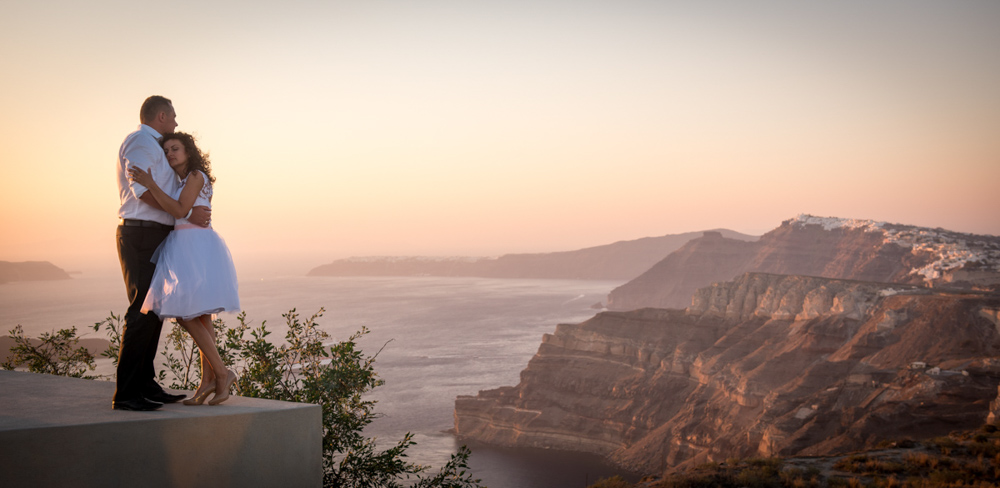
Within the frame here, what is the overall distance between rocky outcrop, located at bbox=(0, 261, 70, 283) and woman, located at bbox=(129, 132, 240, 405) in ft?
265

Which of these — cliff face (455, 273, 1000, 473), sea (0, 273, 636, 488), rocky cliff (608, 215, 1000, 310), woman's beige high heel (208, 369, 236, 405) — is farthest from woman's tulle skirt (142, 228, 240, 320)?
rocky cliff (608, 215, 1000, 310)

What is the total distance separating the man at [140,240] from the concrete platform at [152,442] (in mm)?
179

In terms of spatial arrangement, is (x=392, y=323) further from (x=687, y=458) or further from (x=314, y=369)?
(x=314, y=369)

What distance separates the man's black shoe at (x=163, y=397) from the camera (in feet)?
14.9

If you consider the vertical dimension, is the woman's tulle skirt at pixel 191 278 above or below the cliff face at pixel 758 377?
above

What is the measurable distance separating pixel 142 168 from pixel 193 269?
78 centimetres

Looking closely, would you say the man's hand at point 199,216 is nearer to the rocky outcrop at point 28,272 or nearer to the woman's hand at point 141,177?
the woman's hand at point 141,177

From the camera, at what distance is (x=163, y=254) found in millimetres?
4492

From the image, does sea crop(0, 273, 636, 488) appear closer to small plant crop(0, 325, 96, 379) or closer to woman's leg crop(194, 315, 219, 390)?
small plant crop(0, 325, 96, 379)

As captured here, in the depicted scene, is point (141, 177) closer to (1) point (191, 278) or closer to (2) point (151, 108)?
(2) point (151, 108)

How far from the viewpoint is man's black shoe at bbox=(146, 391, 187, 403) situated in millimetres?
4547

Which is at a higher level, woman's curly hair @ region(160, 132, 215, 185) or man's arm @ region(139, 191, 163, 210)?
woman's curly hair @ region(160, 132, 215, 185)

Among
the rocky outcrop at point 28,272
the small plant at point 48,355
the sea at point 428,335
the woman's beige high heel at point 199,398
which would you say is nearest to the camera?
the woman's beige high heel at point 199,398

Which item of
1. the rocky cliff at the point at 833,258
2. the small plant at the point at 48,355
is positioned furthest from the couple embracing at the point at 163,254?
the rocky cliff at the point at 833,258
